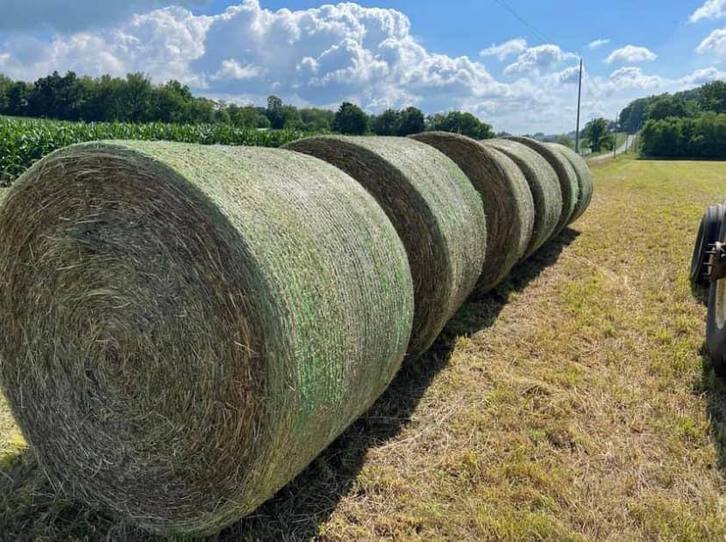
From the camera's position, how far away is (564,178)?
835cm

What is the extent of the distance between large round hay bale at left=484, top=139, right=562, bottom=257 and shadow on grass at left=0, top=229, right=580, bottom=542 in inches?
147

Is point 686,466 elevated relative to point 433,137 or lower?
lower

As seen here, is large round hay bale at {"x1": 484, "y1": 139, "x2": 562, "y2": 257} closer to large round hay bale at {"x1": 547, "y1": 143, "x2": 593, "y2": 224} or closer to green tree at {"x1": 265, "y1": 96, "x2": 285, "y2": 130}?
large round hay bale at {"x1": 547, "y1": 143, "x2": 593, "y2": 224}

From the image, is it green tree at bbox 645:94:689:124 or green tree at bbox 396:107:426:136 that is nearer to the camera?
Answer: green tree at bbox 396:107:426:136

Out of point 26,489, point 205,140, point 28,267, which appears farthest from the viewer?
point 205,140

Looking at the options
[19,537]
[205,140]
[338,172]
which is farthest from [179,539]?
[205,140]

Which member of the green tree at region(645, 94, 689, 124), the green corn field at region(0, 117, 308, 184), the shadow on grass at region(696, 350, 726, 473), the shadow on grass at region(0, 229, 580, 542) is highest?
the green tree at region(645, 94, 689, 124)

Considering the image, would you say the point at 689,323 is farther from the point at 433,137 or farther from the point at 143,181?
the point at 143,181

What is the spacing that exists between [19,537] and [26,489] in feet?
Answer: 1.20

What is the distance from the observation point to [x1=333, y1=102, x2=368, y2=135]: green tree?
74.8 meters

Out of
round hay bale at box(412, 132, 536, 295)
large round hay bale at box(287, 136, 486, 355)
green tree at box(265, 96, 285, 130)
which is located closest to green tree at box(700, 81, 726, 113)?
green tree at box(265, 96, 285, 130)

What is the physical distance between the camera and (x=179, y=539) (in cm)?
253

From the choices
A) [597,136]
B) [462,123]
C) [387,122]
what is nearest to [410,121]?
[387,122]

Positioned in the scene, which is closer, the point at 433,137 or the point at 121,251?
the point at 121,251
